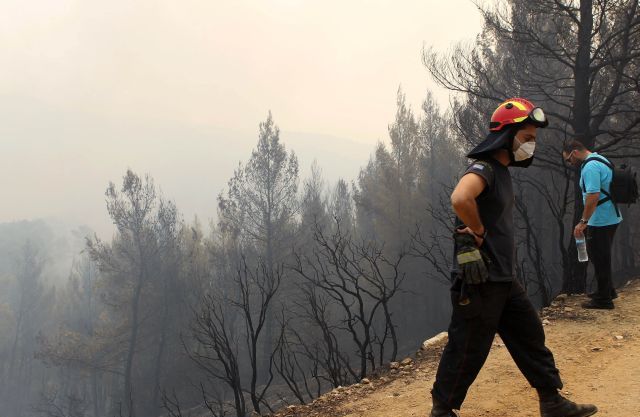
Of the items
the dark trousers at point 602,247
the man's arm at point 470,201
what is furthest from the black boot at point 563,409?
the dark trousers at point 602,247

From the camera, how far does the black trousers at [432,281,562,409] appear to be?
6.69 ft

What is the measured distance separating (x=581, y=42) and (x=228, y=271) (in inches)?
952

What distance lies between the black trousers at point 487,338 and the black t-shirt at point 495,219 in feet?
0.25

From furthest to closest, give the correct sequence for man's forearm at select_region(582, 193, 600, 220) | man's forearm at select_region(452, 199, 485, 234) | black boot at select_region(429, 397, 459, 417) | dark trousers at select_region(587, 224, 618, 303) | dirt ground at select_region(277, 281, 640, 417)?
dark trousers at select_region(587, 224, 618, 303) → man's forearm at select_region(582, 193, 600, 220) → dirt ground at select_region(277, 281, 640, 417) → black boot at select_region(429, 397, 459, 417) → man's forearm at select_region(452, 199, 485, 234)

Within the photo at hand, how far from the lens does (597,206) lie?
14.1ft

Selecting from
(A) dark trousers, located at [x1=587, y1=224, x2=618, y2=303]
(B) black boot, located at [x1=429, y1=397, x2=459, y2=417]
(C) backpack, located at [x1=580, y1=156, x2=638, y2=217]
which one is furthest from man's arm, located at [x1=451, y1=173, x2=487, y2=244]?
(A) dark trousers, located at [x1=587, y1=224, x2=618, y2=303]

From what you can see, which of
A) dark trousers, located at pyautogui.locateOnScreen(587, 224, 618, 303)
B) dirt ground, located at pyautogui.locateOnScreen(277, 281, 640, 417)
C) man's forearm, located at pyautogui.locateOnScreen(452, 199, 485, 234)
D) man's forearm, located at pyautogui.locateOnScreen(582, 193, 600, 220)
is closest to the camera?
man's forearm, located at pyautogui.locateOnScreen(452, 199, 485, 234)

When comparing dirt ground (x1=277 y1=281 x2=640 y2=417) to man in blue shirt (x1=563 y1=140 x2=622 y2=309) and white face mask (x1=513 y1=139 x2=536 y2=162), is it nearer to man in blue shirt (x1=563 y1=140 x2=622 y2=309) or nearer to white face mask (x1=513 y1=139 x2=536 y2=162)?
man in blue shirt (x1=563 y1=140 x2=622 y2=309)

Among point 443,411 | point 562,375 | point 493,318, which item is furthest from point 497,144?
point 562,375

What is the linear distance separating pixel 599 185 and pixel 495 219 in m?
2.70

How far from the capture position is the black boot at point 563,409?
83.7 inches

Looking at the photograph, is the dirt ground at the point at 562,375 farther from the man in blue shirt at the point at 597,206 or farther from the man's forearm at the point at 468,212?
the man's forearm at the point at 468,212

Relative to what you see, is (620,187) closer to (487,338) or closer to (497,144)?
(497,144)

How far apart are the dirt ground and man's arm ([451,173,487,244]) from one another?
1.41 metres
